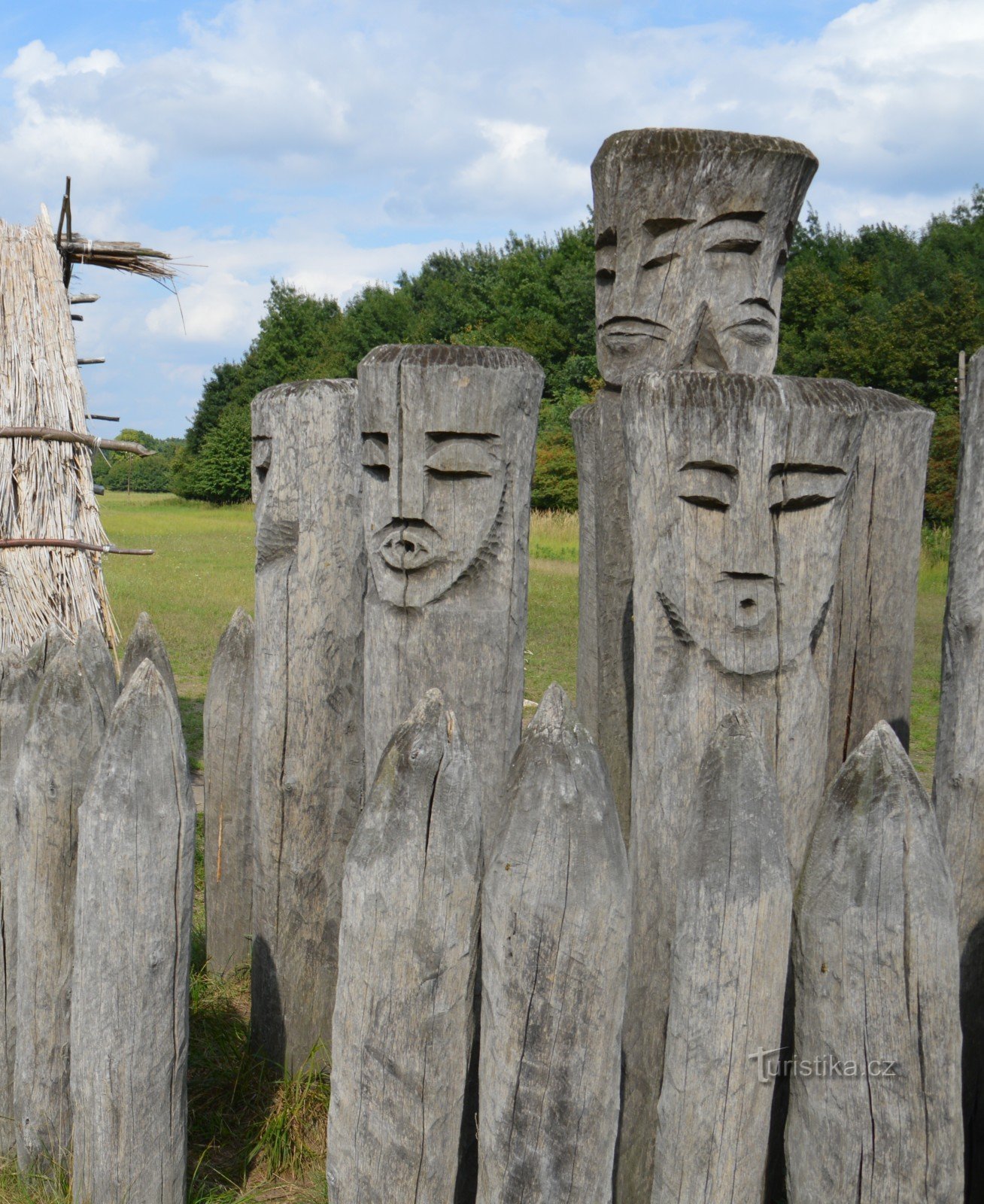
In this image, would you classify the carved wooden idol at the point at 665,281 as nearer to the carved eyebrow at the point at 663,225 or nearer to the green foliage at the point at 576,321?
the carved eyebrow at the point at 663,225

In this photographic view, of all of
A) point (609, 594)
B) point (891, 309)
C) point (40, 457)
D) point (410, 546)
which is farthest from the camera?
point (891, 309)

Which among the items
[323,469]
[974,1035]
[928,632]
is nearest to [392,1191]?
[974,1035]

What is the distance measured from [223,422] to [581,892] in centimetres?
4660

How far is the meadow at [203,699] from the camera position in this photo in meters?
2.82

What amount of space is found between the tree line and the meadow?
4.03 m

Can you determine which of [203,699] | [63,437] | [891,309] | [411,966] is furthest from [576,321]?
[411,966]

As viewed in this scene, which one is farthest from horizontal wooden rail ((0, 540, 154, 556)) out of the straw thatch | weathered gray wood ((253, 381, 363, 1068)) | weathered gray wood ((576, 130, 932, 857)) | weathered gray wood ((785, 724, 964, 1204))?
weathered gray wood ((785, 724, 964, 1204))

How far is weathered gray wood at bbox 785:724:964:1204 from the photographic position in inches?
76.9

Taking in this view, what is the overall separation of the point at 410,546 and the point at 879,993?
1.53m

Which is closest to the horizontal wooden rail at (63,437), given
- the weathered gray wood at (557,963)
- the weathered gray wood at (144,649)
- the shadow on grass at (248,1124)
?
the weathered gray wood at (144,649)

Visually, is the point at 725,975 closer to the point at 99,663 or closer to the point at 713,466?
the point at 713,466

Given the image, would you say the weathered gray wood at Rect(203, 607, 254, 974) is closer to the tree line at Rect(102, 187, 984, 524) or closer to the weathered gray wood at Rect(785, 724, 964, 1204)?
the weathered gray wood at Rect(785, 724, 964, 1204)

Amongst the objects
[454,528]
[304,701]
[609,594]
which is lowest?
[304,701]

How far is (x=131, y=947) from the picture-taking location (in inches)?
93.5
